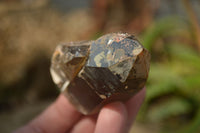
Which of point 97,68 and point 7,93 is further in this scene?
point 7,93

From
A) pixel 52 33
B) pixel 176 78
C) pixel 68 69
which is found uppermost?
pixel 68 69

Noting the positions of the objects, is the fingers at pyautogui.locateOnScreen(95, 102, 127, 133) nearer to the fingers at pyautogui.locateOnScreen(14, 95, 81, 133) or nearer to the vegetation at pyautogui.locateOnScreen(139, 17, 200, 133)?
the fingers at pyautogui.locateOnScreen(14, 95, 81, 133)

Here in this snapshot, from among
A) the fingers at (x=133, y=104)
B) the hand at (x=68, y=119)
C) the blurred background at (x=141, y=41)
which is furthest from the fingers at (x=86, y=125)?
the blurred background at (x=141, y=41)

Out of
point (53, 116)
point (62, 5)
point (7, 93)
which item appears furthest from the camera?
point (62, 5)

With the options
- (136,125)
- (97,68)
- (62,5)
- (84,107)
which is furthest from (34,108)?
(62,5)

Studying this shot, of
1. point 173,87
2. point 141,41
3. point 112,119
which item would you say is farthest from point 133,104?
point 141,41

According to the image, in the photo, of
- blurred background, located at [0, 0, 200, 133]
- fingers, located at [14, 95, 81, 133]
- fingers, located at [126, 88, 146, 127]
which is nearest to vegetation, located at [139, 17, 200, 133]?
blurred background, located at [0, 0, 200, 133]

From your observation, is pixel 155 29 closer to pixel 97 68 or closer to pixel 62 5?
pixel 97 68
